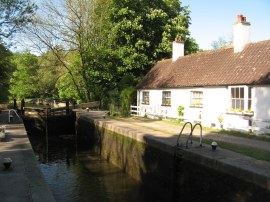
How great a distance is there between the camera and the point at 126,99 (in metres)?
27.1

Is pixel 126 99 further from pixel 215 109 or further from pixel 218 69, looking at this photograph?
pixel 215 109

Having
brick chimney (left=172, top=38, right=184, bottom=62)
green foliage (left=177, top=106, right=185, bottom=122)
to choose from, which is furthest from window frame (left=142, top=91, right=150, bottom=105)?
green foliage (left=177, top=106, right=185, bottom=122)

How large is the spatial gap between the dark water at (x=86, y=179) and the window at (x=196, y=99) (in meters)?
6.47

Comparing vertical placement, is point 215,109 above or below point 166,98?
below

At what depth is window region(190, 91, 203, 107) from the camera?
20.4 meters

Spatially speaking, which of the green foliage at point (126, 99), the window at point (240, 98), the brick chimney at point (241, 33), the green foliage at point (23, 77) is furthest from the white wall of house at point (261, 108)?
the green foliage at point (23, 77)

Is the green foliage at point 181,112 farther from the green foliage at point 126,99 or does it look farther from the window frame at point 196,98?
the green foliage at point 126,99

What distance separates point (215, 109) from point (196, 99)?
206 centimetres

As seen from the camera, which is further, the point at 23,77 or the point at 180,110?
the point at 23,77

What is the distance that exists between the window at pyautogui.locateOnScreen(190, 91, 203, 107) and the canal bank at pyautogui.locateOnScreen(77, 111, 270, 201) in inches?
219

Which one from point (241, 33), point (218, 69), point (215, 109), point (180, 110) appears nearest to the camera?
point (215, 109)

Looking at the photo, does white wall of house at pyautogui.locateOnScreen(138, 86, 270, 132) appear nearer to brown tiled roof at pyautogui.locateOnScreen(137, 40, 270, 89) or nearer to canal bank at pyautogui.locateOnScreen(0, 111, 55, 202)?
brown tiled roof at pyautogui.locateOnScreen(137, 40, 270, 89)

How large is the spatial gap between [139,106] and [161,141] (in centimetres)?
1445

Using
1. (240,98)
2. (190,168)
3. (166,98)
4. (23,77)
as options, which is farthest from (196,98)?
(23,77)
